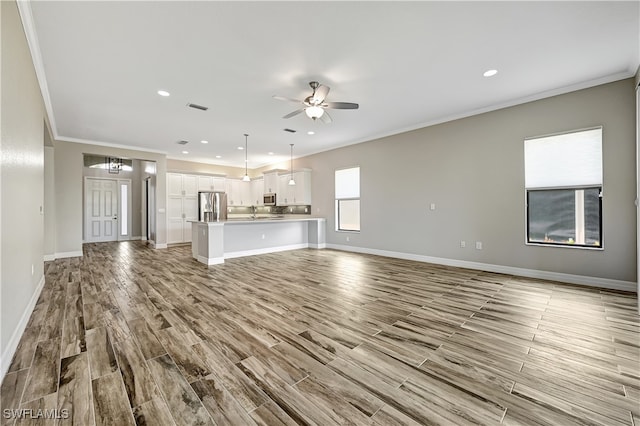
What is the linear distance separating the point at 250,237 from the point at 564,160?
634 cm

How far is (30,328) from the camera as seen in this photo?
2508 mm

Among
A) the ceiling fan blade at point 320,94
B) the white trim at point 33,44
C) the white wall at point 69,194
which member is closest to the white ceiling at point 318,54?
the white trim at point 33,44

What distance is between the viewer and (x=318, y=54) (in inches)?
119

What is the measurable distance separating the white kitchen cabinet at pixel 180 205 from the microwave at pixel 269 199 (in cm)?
241

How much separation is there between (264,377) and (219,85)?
12.4 feet

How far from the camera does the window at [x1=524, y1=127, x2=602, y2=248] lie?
3846 millimetres

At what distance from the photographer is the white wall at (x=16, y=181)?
192cm

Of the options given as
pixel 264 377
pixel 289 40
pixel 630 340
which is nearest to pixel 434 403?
pixel 264 377

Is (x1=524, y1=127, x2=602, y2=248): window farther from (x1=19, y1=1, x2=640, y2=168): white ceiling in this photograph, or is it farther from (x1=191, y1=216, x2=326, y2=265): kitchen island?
(x1=191, y1=216, x2=326, y2=265): kitchen island

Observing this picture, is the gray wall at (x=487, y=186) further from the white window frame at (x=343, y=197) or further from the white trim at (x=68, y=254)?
the white trim at (x=68, y=254)

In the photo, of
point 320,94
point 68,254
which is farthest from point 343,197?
point 68,254

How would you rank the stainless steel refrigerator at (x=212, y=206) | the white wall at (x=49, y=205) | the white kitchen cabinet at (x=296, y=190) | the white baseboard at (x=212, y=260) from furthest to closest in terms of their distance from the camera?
the stainless steel refrigerator at (x=212, y=206)
the white kitchen cabinet at (x=296, y=190)
the white wall at (x=49, y=205)
the white baseboard at (x=212, y=260)

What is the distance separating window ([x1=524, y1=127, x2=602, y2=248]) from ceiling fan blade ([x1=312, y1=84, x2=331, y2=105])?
142 inches

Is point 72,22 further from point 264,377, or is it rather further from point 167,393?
point 264,377
